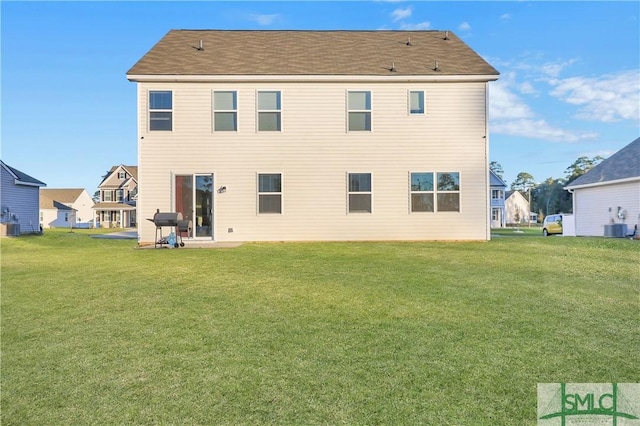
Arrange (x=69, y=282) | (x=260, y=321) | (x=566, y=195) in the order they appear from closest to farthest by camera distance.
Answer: (x=260, y=321), (x=69, y=282), (x=566, y=195)

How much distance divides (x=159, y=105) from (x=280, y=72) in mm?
4421

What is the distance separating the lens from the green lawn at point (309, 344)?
227 centimetres

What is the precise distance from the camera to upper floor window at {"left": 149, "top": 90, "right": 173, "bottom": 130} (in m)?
12.5

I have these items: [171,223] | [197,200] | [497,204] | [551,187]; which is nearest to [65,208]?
[197,200]

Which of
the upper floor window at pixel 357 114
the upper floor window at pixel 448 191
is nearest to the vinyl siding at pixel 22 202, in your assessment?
the upper floor window at pixel 357 114

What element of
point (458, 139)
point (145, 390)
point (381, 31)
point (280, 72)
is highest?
point (381, 31)

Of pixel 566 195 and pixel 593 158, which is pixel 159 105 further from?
pixel 593 158

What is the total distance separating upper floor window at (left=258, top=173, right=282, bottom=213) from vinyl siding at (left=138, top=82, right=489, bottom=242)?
0.20m

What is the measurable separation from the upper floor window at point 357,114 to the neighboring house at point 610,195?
1330cm

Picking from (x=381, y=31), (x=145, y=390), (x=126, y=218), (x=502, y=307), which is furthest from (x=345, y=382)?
(x=126, y=218)

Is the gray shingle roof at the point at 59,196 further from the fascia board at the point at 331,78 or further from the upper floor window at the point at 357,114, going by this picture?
the upper floor window at the point at 357,114

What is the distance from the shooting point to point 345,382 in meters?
2.55

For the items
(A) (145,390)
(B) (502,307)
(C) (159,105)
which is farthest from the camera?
(C) (159,105)

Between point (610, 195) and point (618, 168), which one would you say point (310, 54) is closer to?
point (610, 195)
